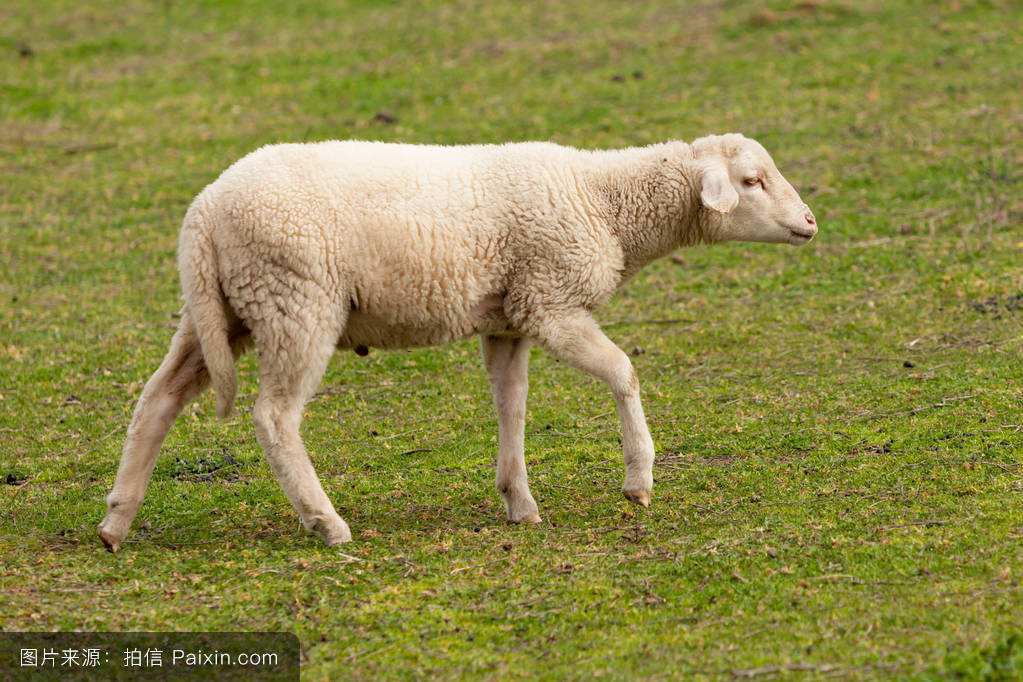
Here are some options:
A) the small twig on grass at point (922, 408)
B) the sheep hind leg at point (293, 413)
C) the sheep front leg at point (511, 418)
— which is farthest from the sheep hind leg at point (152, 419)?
the small twig on grass at point (922, 408)

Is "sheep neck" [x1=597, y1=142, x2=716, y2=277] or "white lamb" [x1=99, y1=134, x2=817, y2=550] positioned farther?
"sheep neck" [x1=597, y1=142, x2=716, y2=277]

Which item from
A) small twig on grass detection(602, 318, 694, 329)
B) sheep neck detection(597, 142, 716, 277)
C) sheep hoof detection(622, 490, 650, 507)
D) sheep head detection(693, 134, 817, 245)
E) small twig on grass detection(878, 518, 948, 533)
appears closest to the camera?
small twig on grass detection(878, 518, 948, 533)

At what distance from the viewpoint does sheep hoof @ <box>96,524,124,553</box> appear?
23.8 feet

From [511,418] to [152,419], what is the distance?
184 centimetres

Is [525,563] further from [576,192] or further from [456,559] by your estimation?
[576,192]

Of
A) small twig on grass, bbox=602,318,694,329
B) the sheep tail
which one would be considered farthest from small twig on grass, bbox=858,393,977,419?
the sheep tail

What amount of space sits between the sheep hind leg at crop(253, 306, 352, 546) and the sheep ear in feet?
6.79

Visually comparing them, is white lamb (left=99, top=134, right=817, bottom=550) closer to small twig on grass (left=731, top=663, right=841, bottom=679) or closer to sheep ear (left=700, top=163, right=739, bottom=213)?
sheep ear (left=700, top=163, right=739, bottom=213)

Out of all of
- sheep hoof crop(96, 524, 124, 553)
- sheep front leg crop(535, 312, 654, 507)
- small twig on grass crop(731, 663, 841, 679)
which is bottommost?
sheep hoof crop(96, 524, 124, 553)

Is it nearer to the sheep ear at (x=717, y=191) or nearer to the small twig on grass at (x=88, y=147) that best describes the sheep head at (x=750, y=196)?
the sheep ear at (x=717, y=191)

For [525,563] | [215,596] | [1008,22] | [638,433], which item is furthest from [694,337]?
[1008,22]

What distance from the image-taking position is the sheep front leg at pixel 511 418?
25.2ft

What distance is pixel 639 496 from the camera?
7.52 metres

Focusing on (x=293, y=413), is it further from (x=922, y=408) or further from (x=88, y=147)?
(x=88, y=147)
